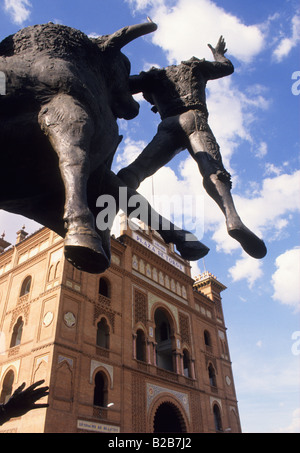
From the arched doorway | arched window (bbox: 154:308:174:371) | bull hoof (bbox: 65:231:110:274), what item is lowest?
bull hoof (bbox: 65:231:110:274)

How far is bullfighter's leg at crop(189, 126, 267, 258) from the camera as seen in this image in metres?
1.55

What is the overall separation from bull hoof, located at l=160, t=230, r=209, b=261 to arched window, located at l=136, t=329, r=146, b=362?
1742 centimetres

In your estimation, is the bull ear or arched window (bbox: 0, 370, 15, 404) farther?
arched window (bbox: 0, 370, 15, 404)

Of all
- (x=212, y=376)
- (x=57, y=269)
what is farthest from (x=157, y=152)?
(x=212, y=376)

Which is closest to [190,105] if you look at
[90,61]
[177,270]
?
[90,61]

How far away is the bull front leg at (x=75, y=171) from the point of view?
45.1 inches

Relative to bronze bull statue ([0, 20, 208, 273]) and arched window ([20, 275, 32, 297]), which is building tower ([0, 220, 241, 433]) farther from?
bronze bull statue ([0, 20, 208, 273])

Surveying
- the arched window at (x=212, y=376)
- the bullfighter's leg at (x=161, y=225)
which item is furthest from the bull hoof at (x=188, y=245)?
the arched window at (x=212, y=376)

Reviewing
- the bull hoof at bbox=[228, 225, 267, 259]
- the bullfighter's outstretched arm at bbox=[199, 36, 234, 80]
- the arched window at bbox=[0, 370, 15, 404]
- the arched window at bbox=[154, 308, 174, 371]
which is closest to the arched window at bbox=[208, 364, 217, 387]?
the arched window at bbox=[154, 308, 174, 371]

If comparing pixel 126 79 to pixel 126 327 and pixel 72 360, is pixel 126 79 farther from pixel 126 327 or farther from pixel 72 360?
pixel 126 327

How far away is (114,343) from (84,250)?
639 inches

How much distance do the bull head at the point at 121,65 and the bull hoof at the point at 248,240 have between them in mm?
897

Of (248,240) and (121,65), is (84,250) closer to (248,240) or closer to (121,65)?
(248,240)

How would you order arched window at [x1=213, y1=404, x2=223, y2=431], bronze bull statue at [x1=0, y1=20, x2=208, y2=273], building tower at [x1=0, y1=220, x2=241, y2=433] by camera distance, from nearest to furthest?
bronze bull statue at [x1=0, y1=20, x2=208, y2=273]
building tower at [x1=0, y1=220, x2=241, y2=433]
arched window at [x1=213, y1=404, x2=223, y2=431]
